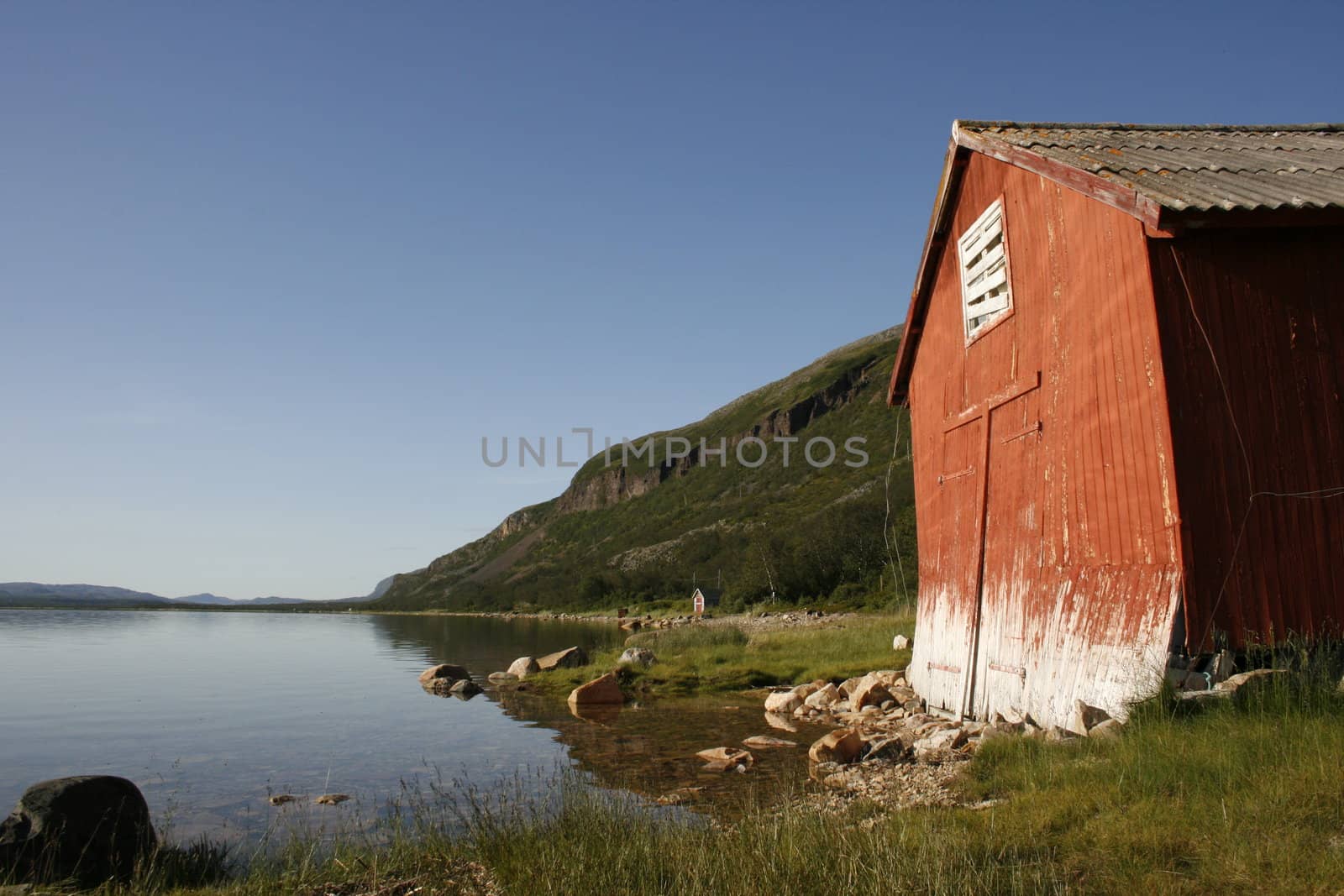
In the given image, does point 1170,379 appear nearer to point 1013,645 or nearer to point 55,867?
point 1013,645

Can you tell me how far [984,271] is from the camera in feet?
40.8

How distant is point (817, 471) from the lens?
357ft

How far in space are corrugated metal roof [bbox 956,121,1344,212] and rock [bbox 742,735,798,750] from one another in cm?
825

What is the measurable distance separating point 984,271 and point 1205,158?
3024 millimetres

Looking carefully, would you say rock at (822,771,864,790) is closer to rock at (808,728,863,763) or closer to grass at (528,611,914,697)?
rock at (808,728,863,763)

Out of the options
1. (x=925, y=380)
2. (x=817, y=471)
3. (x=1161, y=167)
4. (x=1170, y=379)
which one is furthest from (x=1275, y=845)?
(x=817, y=471)

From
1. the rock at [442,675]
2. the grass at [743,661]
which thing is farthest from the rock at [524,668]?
the rock at [442,675]

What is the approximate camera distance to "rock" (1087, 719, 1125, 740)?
301 inches

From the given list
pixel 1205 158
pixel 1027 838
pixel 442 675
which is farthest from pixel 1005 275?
pixel 442 675

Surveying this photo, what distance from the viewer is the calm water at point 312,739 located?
38.3 feet

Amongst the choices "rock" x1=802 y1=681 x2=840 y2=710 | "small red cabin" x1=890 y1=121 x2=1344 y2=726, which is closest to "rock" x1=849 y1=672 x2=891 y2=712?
"rock" x1=802 y1=681 x2=840 y2=710

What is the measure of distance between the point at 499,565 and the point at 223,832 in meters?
177

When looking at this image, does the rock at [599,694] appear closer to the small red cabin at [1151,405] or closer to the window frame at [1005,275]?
the small red cabin at [1151,405]

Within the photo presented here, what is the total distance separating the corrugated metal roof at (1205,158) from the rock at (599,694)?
13099mm
